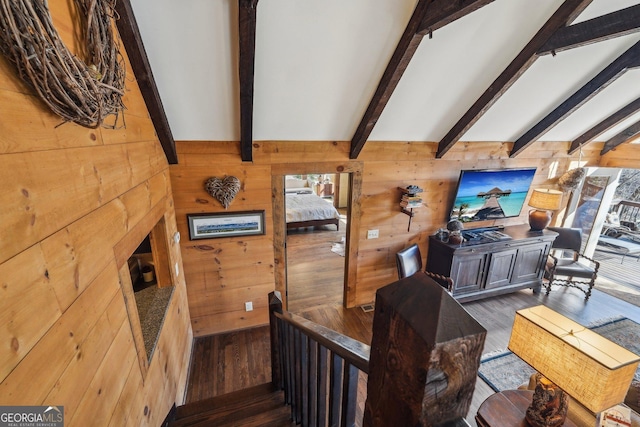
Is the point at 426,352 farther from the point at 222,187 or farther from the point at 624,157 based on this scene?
the point at 624,157

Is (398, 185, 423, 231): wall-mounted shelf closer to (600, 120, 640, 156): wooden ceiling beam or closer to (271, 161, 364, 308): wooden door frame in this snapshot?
(271, 161, 364, 308): wooden door frame

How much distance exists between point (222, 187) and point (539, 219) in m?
4.55

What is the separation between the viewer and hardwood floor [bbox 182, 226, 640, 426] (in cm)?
274

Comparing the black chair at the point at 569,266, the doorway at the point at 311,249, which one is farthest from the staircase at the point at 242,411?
the black chair at the point at 569,266

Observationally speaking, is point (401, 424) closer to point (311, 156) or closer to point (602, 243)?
point (311, 156)

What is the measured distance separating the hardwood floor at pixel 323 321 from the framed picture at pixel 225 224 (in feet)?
4.35

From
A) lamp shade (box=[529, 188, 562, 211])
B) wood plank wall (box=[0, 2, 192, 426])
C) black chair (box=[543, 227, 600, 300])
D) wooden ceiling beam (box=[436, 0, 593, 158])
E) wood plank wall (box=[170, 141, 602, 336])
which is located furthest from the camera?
black chair (box=[543, 227, 600, 300])

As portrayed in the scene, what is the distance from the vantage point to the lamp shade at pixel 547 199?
363 cm

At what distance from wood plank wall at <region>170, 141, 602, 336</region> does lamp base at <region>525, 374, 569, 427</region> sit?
2.21m

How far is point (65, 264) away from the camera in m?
0.91

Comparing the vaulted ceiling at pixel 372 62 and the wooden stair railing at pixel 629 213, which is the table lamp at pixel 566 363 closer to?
the vaulted ceiling at pixel 372 62

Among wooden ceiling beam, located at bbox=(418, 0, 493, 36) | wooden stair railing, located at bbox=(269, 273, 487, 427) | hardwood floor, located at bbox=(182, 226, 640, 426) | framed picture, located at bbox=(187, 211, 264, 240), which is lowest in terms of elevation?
hardwood floor, located at bbox=(182, 226, 640, 426)

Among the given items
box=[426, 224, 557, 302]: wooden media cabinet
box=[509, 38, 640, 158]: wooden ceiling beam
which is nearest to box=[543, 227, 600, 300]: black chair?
box=[426, 224, 557, 302]: wooden media cabinet

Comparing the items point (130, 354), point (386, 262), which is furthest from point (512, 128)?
point (130, 354)
